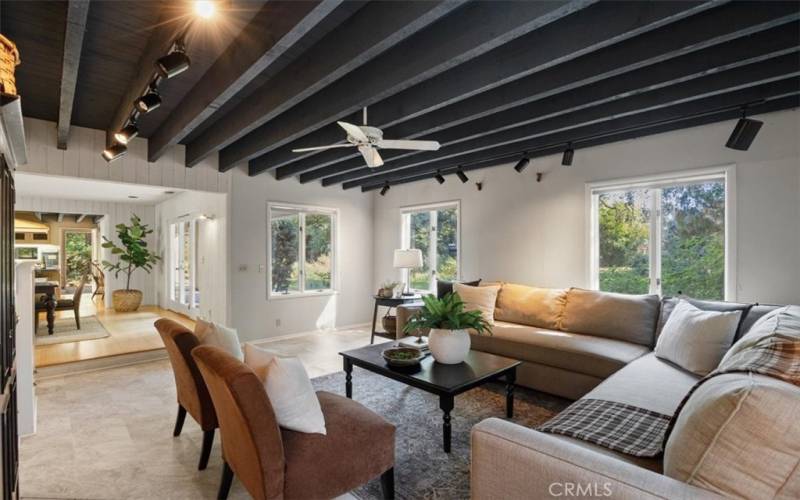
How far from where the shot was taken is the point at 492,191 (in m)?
5.35

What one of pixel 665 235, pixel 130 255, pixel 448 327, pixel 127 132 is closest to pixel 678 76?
pixel 665 235

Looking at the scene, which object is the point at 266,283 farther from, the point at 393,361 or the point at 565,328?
the point at 565,328

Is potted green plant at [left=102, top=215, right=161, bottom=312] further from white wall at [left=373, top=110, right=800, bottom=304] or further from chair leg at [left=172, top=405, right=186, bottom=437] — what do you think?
chair leg at [left=172, top=405, right=186, bottom=437]

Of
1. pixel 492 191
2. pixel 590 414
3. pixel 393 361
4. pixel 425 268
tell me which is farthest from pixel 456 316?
pixel 425 268

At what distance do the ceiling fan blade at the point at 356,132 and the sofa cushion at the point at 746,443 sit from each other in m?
2.42

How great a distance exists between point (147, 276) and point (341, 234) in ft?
18.5

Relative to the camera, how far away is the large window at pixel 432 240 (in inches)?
234

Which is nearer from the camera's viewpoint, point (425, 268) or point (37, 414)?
point (37, 414)

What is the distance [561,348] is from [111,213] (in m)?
9.62

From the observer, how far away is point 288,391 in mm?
1763

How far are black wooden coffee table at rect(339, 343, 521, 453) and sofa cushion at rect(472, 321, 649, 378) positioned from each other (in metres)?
0.61

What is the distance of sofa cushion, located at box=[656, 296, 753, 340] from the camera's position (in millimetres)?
2908

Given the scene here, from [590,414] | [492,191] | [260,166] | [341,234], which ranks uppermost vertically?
[260,166]

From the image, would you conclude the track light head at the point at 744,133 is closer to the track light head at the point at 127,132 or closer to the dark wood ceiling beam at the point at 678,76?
the dark wood ceiling beam at the point at 678,76
